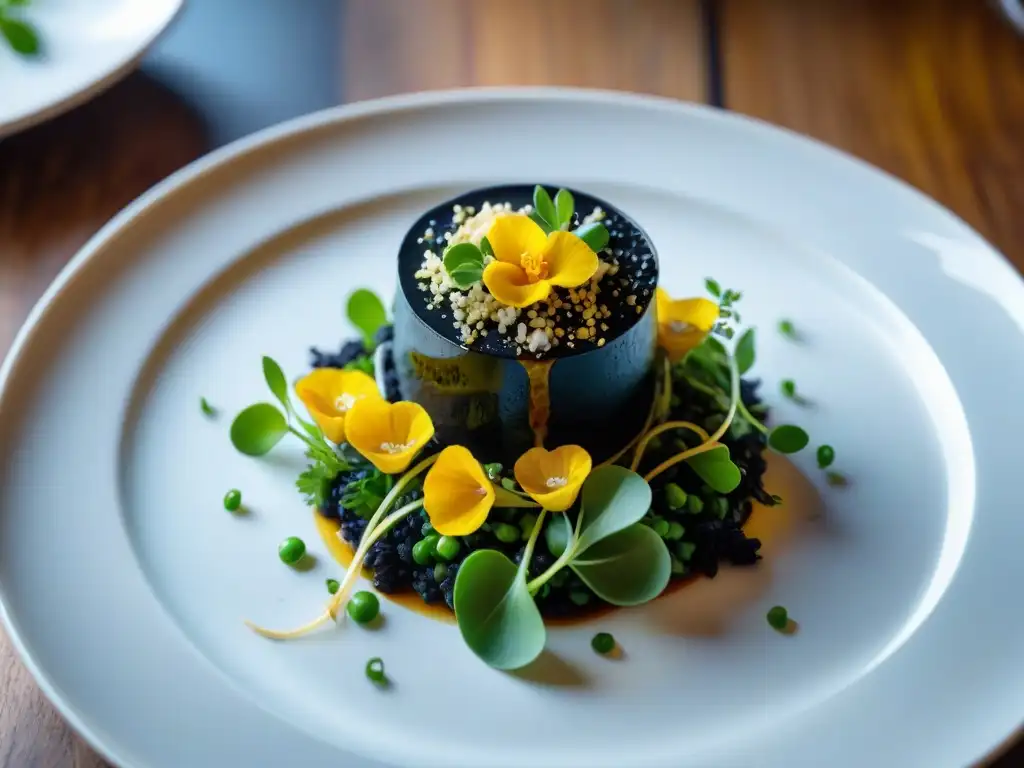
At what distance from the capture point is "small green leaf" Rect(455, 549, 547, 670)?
1041 millimetres

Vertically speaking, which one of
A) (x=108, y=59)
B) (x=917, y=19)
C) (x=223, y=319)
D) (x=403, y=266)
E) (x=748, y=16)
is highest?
(x=917, y=19)

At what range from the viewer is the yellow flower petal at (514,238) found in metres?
1.07

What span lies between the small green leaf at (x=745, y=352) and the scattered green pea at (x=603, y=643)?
0.37m

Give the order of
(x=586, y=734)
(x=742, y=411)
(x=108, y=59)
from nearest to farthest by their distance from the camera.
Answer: (x=586, y=734), (x=742, y=411), (x=108, y=59)

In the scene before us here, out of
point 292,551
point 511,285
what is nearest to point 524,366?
point 511,285

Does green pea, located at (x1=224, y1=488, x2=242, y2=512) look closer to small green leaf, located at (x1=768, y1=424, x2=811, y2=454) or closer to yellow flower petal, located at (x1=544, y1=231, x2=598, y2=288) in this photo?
yellow flower petal, located at (x1=544, y1=231, x2=598, y2=288)

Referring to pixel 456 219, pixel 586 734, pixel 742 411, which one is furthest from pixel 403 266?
pixel 586 734

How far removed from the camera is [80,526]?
1.15 m

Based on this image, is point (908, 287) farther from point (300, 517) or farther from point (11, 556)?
point (11, 556)

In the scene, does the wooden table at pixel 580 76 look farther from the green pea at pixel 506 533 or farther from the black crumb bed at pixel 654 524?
the green pea at pixel 506 533

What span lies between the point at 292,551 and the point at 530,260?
1.30 ft

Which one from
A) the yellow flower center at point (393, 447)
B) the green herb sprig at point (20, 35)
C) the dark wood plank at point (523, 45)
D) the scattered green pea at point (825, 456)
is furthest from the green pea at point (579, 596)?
the green herb sprig at point (20, 35)

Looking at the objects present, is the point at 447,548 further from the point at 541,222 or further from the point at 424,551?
the point at 541,222

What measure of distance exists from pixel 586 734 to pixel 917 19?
147 cm
